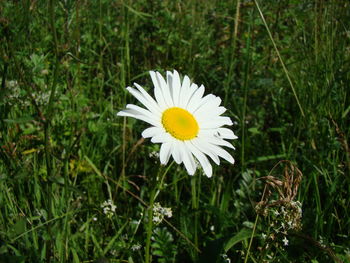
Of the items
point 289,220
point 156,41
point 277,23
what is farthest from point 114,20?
point 289,220

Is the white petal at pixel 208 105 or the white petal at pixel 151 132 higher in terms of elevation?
the white petal at pixel 208 105

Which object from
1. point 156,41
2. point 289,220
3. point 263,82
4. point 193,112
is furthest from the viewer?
point 156,41

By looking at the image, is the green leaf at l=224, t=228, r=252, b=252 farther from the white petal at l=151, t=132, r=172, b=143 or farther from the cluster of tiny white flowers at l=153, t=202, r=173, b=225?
the white petal at l=151, t=132, r=172, b=143

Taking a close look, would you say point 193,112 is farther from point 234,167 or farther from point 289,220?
point 234,167

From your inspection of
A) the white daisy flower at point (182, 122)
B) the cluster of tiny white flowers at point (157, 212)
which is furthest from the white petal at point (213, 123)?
the cluster of tiny white flowers at point (157, 212)

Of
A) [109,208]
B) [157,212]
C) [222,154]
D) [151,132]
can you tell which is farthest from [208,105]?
[109,208]

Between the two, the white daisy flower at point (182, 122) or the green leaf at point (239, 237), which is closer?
the white daisy flower at point (182, 122)

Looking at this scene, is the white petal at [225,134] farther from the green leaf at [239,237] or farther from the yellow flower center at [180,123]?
the green leaf at [239,237]

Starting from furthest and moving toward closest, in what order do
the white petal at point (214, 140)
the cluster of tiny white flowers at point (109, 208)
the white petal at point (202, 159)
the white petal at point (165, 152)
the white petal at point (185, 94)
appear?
the cluster of tiny white flowers at point (109, 208) < the white petal at point (185, 94) < the white petal at point (214, 140) < the white petal at point (202, 159) < the white petal at point (165, 152)
